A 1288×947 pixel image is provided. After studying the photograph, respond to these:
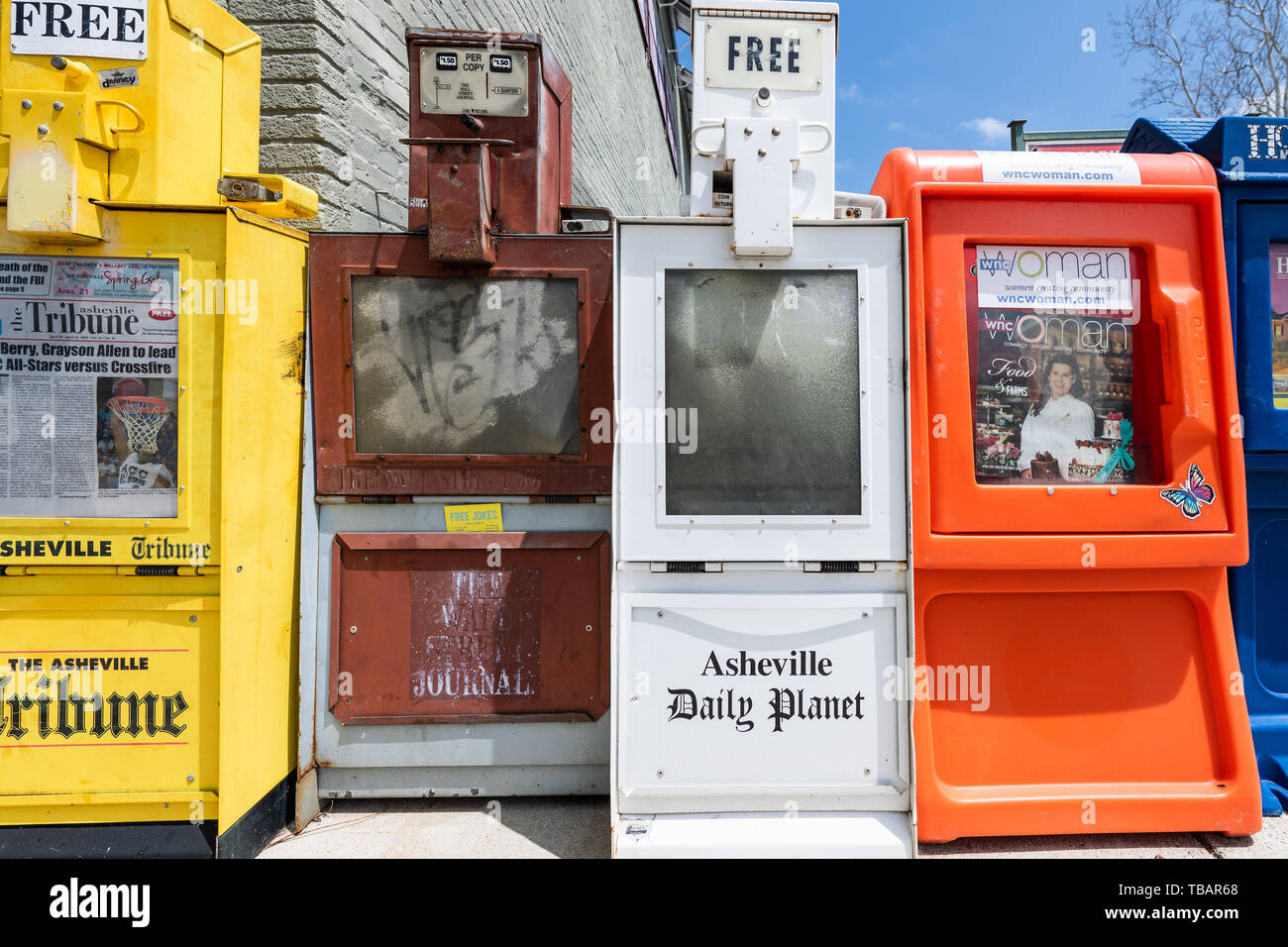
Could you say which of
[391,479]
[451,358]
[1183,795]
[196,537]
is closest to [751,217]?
[451,358]

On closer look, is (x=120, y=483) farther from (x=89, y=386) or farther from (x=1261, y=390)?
(x=1261, y=390)

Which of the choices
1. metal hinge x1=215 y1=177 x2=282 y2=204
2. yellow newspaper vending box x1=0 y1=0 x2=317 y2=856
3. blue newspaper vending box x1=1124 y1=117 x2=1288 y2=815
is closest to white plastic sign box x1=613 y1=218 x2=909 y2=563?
metal hinge x1=215 y1=177 x2=282 y2=204

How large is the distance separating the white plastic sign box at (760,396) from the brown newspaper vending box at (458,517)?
1.08 feet

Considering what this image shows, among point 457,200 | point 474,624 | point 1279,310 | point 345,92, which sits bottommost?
point 474,624

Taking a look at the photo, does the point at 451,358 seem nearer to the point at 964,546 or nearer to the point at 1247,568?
the point at 964,546

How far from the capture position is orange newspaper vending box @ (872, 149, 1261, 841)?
2.60 m

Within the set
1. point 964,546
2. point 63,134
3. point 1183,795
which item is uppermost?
point 63,134

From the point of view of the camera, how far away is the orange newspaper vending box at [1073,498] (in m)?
2.60

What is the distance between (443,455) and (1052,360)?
2.29 metres

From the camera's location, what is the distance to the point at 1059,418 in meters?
2.72

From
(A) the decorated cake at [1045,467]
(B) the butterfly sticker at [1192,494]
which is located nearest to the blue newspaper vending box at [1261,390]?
(B) the butterfly sticker at [1192,494]

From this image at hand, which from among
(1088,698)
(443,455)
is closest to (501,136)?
(443,455)

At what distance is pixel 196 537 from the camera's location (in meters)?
2.43
